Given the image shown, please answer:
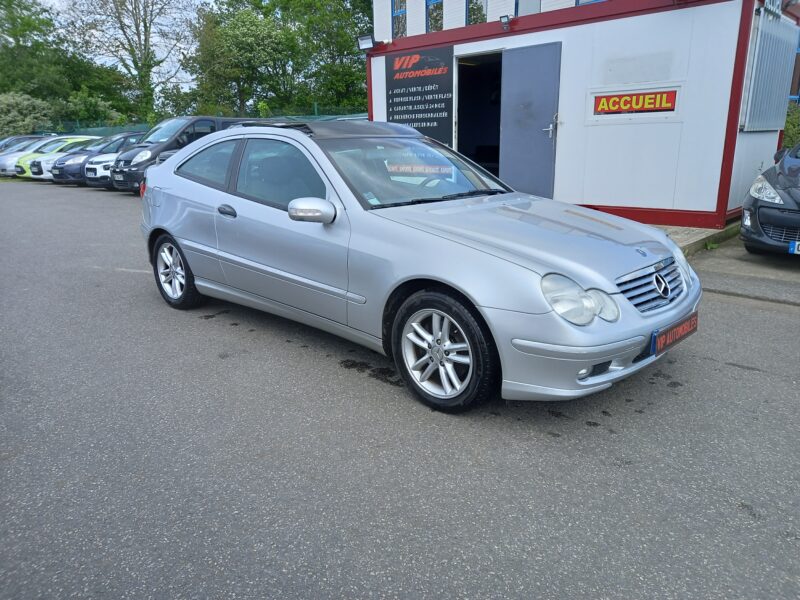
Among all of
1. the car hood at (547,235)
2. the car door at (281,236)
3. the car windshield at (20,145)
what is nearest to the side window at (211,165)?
the car door at (281,236)

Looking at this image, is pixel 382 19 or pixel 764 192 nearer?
pixel 764 192

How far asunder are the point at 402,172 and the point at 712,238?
5243 millimetres

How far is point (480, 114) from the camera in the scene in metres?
13.8

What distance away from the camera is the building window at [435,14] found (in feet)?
44.4

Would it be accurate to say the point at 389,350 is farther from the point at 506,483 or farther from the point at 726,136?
the point at 726,136

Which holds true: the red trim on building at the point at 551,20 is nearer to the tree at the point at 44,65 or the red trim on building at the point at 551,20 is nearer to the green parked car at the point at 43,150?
the green parked car at the point at 43,150

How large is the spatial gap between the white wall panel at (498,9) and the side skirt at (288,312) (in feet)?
31.9

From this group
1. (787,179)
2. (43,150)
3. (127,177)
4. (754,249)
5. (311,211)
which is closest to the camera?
(311,211)

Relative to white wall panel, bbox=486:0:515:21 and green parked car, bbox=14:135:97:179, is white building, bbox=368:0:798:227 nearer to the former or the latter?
white wall panel, bbox=486:0:515:21

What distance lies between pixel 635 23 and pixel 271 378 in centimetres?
734

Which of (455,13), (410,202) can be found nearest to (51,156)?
(455,13)

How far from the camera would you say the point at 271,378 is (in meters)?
3.89

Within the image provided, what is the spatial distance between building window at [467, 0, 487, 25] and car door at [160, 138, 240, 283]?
957 centimetres

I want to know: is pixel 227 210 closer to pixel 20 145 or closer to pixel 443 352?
pixel 443 352
